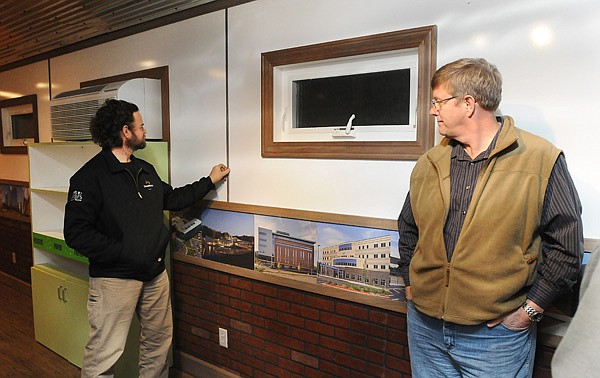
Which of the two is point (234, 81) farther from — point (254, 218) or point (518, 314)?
point (518, 314)

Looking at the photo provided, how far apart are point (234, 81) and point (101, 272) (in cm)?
137

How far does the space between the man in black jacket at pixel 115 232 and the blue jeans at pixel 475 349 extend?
1.61 m

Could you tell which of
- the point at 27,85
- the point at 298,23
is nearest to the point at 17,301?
the point at 27,85

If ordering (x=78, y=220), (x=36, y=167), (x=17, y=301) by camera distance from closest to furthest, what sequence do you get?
(x=78, y=220) < (x=36, y=167) < (x=17, y=301)

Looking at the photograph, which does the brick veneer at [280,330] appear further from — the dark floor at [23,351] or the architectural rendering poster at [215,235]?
the dark floor at [23,351]

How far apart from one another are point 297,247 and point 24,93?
4.05 metres

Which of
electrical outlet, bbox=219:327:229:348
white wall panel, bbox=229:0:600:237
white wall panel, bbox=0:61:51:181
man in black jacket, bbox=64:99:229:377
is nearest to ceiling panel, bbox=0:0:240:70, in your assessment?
white wall panel, bbox=0:61:51:181

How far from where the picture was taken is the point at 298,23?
98.4 inches

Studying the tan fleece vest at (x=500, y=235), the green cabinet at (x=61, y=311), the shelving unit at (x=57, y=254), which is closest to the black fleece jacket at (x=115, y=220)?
the shelving unit at (x=57, y=254)

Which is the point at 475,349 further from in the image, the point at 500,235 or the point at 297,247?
the point at 297,247

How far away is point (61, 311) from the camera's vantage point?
3.60 metres

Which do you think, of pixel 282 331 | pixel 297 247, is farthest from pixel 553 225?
pixel 282 331

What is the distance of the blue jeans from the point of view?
1.63 m

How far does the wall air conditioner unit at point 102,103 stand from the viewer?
3.19 m
